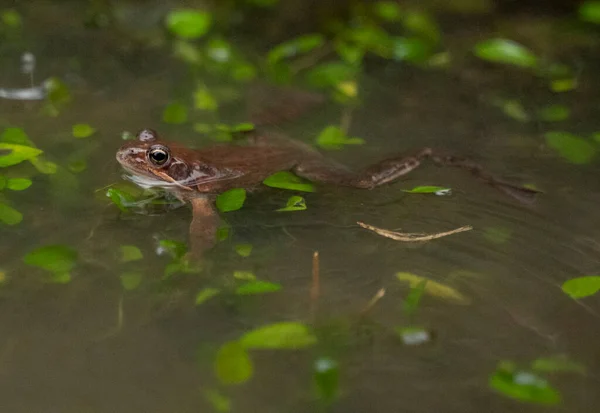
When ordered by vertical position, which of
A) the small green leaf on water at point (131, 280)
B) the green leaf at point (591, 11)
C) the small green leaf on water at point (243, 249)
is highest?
the green leaf at point (591, 11)

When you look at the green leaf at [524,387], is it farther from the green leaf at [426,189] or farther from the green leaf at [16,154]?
the green leaf at [16,154]

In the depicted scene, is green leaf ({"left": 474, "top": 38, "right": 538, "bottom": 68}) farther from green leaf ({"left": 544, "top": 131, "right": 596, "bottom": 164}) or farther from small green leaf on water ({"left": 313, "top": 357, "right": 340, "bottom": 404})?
small green leaf on water ({"left": 313, "top": 357, "right": 340, "bottom": 404})

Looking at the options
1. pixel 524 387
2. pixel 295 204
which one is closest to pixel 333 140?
pixel 295 204

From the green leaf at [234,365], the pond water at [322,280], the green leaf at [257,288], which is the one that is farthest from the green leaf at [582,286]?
the green leaf at [234,365]

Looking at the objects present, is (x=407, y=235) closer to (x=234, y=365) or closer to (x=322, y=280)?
(x=322, y=280)

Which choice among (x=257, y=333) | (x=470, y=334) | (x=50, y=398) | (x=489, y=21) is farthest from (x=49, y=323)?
(x=489, y=21)

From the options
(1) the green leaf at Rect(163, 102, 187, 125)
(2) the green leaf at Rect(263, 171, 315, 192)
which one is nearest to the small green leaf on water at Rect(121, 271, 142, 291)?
(2) the green leaf at Rect(263, 171, 315, 192)
